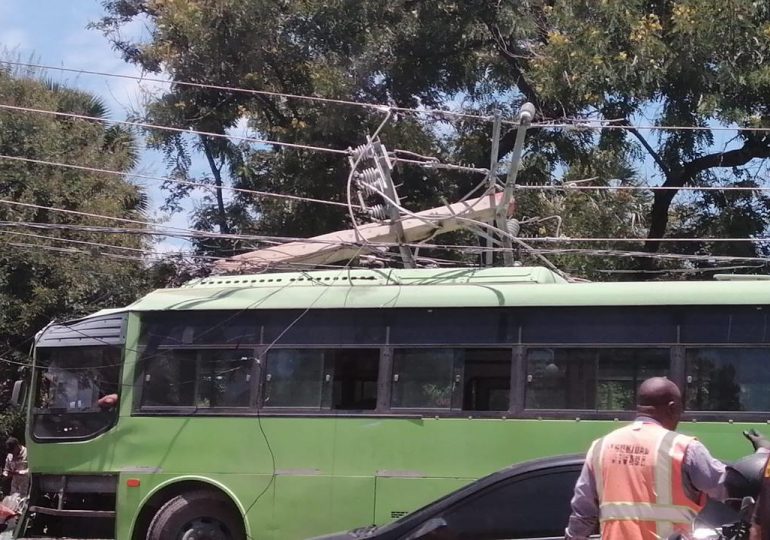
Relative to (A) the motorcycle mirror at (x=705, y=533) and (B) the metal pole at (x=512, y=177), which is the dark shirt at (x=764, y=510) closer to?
(A) the motorcycle mirror at (x=705, y=533)

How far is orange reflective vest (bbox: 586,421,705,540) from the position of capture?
160 inches

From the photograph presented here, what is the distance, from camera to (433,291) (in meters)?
9.61

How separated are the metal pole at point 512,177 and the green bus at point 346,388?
1.30 meters

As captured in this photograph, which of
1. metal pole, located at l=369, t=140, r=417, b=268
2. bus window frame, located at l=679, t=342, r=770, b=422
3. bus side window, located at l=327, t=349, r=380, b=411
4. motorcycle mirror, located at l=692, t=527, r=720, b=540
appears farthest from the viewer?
metal pole, located at l=369, t=140, r=417, b=268

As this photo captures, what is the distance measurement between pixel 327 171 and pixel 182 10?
11.1 feet

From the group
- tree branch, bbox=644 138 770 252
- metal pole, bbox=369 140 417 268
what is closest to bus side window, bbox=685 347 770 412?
metal pole, bbox=369 140 417 268

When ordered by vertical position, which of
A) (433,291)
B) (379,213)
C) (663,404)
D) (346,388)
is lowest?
(663,404)

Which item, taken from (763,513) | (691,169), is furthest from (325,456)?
(691,169)

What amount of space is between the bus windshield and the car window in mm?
5548

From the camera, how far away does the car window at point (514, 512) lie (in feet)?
17.9

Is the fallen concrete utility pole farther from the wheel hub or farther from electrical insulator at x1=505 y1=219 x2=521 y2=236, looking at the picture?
the wheel hub

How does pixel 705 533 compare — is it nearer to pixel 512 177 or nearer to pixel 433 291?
pixel 433 291

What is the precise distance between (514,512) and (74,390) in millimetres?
6372

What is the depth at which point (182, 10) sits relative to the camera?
15531 mm
